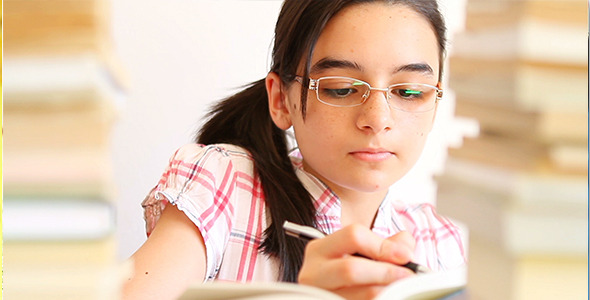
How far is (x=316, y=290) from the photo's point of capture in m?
0.40

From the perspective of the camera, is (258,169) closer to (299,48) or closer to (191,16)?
(299,48)

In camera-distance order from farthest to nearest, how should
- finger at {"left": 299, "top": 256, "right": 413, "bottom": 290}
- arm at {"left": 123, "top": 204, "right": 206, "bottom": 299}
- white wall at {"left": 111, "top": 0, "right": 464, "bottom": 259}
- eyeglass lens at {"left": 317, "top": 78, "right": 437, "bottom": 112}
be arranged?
white wall at {"left": 111, "top": 0, "right": 464, "bottom": 259}
eyeglass lens at {"left": 317, "top": 78, "right": 437, "bottom": 112}
arm at {"left": 123, "top": 204, "right": 206, "bottom": 299}
finger at {"left": 299, "top": 256, "right": 413, "bottom": 290}

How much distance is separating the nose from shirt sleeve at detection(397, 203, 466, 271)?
15.6 inches

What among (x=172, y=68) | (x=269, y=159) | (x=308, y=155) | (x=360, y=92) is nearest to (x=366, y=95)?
(x=360, y=92)

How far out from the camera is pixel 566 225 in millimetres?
343

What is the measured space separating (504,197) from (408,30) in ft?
2.32

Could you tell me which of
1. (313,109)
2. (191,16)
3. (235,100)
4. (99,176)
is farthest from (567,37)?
(191,16)

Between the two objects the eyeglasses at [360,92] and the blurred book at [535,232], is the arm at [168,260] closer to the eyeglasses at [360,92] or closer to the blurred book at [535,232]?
the eyeglasses at [360,92]

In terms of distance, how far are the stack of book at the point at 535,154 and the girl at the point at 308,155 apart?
0.55 m

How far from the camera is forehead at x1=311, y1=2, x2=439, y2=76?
0.96 m

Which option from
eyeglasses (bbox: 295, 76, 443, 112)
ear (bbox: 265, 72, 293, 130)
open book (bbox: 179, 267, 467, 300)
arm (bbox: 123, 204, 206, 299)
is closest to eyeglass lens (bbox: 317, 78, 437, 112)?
eyeglasses (bbox: 295, 76, 443, 112)

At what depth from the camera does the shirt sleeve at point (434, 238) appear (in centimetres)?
129

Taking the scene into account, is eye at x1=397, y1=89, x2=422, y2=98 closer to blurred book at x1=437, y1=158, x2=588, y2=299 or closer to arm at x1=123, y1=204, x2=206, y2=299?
arm at x1=123, y1=204, x2=206, y2=299

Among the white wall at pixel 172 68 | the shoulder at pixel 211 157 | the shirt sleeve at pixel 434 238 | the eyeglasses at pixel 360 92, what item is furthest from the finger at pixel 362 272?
the white wall at pixel 172 68
